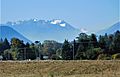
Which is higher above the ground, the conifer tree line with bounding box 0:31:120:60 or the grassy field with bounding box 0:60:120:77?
the conifer tree line with bounding box 0:31:120:60

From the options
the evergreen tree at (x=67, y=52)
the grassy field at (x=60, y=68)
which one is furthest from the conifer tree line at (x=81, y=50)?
the grassy field at (x=60, y=68)

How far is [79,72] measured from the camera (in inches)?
1510

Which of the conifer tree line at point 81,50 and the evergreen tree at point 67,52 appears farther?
the evergreen tree at point 67,52

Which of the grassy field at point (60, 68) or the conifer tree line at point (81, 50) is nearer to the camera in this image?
the grassy field at point (60, 68)

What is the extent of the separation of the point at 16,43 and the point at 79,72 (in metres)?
48.0

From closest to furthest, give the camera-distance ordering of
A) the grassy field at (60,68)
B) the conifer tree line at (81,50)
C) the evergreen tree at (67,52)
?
the grassy field at (60,68) → the conifer tree line at (81,50) → the evergreen tree at (67,52)

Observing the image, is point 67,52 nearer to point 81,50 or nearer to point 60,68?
point 81,50

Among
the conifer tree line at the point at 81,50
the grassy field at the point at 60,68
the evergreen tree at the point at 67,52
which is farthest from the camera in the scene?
the evergreen tree at the point at 67,52

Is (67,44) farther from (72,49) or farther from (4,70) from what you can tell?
(4,70)

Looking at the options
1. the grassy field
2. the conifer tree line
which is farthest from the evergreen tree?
the grassy field

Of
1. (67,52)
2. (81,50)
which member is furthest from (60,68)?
(67,52)

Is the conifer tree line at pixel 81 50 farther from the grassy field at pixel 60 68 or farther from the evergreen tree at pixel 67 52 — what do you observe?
the grassy field at pixel 60 68

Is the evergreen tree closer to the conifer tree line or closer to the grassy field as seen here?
the conifer tree line

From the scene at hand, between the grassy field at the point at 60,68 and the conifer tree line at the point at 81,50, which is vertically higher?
the conifer tree line at the point at 81,50
